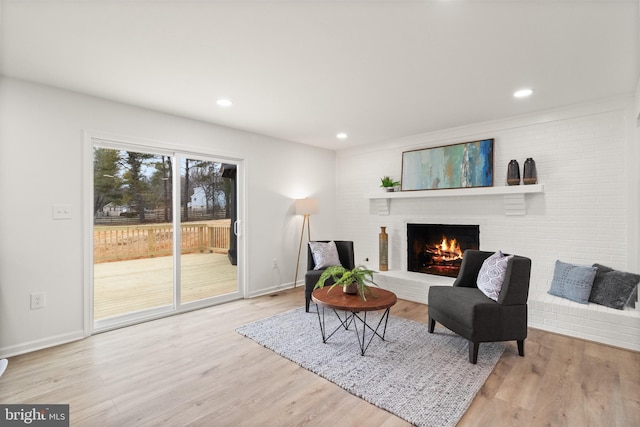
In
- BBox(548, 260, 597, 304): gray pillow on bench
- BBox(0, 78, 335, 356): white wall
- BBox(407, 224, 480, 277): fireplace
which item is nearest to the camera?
BBox(0, 78, 335, 356): white wall

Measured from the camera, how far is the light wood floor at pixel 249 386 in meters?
1.87

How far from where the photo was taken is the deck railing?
10.8ft

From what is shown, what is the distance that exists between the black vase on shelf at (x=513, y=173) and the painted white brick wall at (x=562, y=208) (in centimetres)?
13

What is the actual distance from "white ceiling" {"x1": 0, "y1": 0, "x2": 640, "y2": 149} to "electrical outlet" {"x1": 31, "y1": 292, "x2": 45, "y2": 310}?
1887 millimetres

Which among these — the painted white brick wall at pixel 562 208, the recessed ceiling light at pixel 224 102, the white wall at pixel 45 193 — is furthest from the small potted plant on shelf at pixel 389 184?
the white wall at pixel 45 193

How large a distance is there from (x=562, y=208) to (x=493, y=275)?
1.53 meters

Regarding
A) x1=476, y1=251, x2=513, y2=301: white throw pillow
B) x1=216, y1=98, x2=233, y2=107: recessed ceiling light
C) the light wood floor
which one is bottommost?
the light wood floor

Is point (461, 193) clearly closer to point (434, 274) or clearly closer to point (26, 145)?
point (434, 274)

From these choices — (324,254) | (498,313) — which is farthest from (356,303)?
(324,254)

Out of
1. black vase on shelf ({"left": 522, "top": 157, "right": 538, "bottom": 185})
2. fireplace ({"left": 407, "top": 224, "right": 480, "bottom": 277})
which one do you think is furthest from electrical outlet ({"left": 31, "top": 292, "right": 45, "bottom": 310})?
black vase on shelf ({"left": 522, "top": 157, "right": 538, "bottom": 185})

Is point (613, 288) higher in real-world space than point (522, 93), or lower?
lower

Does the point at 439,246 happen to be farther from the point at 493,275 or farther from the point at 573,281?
the point at 493,275

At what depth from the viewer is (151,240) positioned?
11.9 feet

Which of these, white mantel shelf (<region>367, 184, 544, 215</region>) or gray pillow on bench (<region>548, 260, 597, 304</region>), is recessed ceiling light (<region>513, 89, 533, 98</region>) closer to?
white mantel shelf (<region>367, 184, 544, 215</region>)
